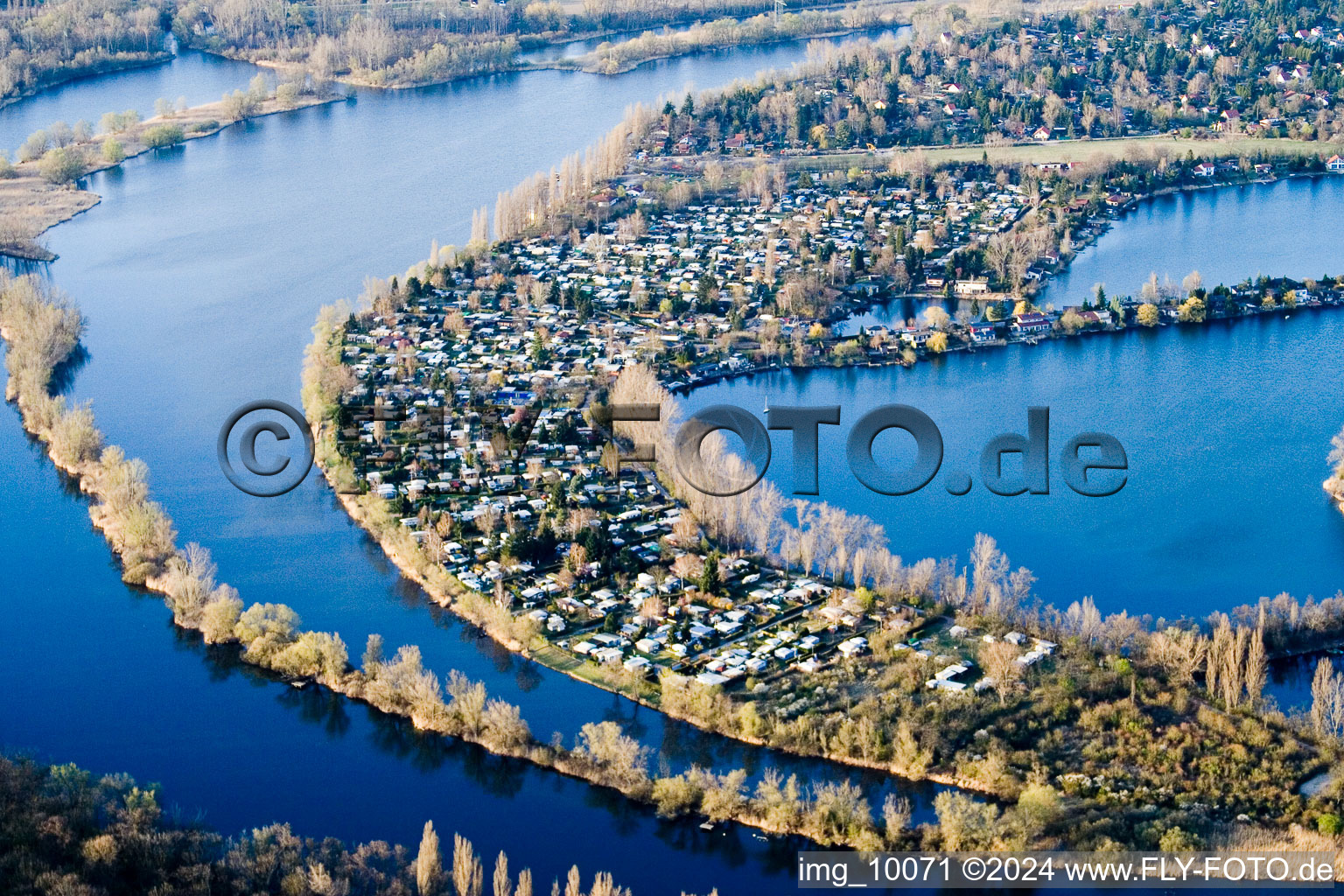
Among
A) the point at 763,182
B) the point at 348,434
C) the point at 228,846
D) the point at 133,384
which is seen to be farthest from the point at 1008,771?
the point at 763,182

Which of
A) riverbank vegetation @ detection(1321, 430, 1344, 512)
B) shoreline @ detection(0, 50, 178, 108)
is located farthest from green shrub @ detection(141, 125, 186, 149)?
riverbank vegetation @ detection(1321, 430, 1344, 512)

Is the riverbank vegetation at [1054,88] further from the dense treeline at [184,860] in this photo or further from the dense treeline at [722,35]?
the dense treeline at [184,860]

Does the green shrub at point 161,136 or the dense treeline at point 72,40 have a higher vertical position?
the dense treeline at point 72,40

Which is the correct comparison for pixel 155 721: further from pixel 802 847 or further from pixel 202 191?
pixel 202 191

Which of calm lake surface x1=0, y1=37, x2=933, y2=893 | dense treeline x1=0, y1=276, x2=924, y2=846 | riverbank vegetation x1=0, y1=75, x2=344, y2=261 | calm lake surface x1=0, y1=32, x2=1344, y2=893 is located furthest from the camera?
riverbank vegetation x1=0, y1=75, x2=344, y2=261

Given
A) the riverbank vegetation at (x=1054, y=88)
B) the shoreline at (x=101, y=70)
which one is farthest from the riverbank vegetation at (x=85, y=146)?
the riverbank vegetation at (x=1054, y=88)

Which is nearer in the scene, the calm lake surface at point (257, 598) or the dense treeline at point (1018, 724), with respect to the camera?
the dense treeline at point (1018, 724)

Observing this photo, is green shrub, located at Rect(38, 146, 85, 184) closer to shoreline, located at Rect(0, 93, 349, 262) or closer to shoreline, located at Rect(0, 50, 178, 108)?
shoreline, located at Rect(0, 93, 349, 262)
